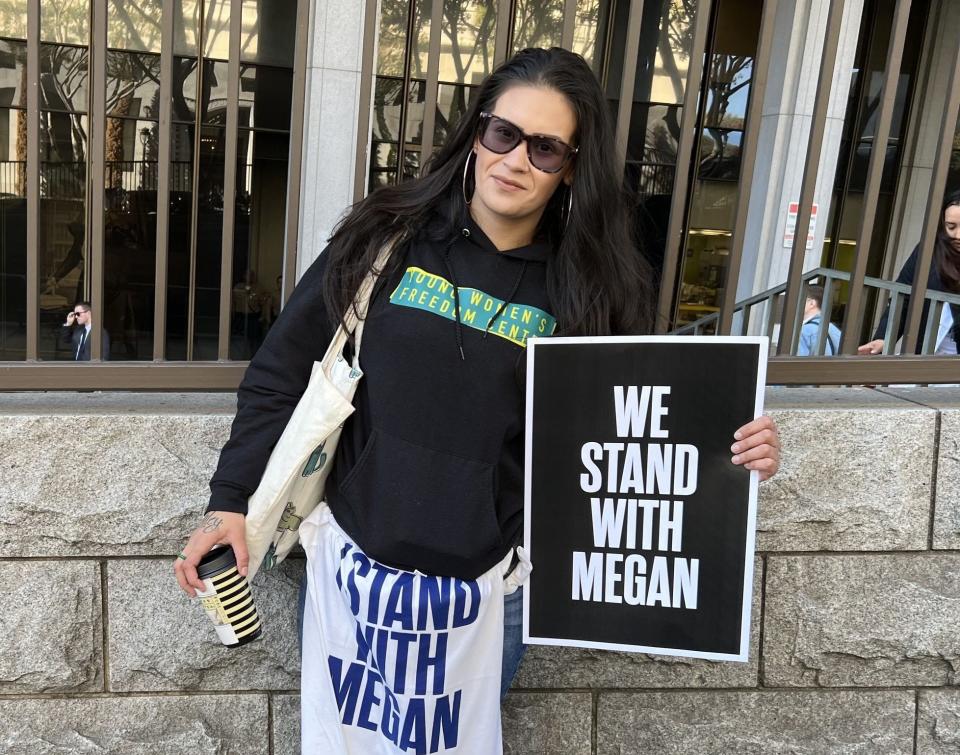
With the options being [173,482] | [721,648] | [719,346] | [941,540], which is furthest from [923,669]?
[173,482]

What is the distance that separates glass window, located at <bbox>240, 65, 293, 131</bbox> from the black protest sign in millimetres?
8291

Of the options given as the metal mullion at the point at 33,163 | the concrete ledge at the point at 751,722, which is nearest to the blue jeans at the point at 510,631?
the concrete ledge at the point at 751,722

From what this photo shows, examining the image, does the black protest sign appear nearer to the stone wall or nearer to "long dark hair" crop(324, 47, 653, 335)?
"long dark hair" crop(324, 47, 653, 335)

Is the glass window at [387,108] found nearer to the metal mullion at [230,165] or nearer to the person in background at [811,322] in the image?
the person in background at [811,322]

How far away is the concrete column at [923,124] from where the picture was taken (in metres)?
10.7

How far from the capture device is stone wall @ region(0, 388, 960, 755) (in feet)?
8.13

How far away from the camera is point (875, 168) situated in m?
2.64

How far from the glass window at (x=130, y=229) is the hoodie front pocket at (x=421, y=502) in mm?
7907

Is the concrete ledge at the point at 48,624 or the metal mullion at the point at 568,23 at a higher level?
the metal mullion at the point at 568,23

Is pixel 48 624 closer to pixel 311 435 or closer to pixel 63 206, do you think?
pixel 311 435

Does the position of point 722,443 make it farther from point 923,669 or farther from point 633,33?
point 923,669

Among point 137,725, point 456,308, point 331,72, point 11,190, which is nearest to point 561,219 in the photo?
point 456,308

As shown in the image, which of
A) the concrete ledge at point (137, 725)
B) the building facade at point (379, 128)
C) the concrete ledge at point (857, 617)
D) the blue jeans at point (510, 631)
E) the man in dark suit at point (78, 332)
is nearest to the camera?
the blue jeans at point (510, 631)

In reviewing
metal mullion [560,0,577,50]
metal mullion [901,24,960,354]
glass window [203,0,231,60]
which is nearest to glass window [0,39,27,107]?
glass window [203,0,231,60]
